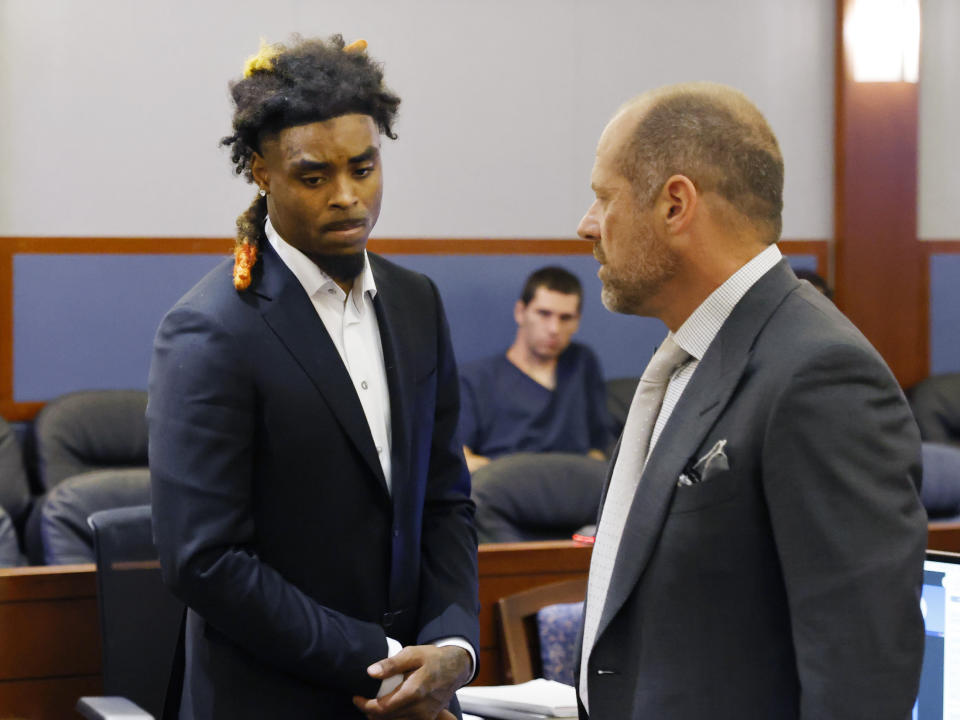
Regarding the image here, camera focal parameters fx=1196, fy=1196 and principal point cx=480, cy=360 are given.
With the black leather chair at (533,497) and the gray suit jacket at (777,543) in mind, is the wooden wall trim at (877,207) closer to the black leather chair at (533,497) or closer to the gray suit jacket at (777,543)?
the black leather chair at (533,497)

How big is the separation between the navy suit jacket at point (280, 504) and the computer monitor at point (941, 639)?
63cm

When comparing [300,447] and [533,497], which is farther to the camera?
[533,497]

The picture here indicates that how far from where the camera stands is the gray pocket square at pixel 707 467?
121cm

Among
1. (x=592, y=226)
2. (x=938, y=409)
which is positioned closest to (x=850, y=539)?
(x=592, y=226)

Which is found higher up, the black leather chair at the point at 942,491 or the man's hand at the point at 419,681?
the man's hand at the point at 419,681

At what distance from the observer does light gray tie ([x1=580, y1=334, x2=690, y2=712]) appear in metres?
1.39

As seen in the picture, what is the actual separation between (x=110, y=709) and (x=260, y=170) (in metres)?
1.01

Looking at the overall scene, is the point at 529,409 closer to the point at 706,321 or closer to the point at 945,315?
the point at 945,315

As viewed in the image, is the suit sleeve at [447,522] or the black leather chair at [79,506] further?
the black leather chair at [79,506]

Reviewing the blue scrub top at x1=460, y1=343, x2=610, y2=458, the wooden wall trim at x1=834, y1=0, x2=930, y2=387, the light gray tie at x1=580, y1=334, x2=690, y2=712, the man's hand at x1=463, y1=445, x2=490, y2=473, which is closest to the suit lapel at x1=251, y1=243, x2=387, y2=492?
the light gray tie at x1=580, y1=334, x2=690, y2=712

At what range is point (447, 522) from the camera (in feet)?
5.98

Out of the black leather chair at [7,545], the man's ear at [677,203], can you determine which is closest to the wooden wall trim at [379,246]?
the black leather chair at [7,545]

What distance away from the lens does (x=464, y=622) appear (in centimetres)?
175

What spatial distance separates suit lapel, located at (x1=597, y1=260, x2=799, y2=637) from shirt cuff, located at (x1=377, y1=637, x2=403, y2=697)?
1.40ft
